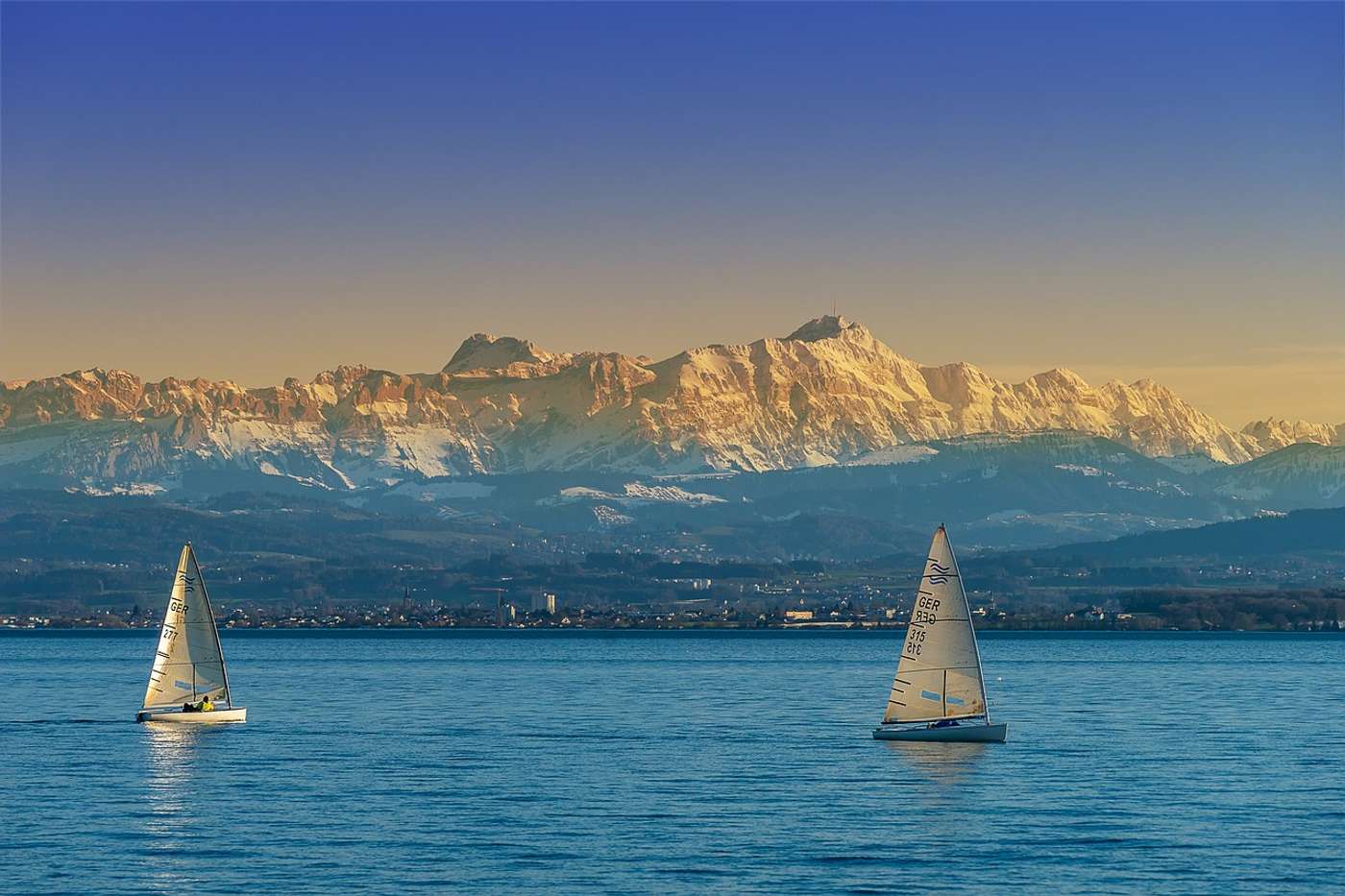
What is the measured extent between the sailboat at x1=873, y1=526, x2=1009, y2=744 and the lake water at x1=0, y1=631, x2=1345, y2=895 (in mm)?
1191

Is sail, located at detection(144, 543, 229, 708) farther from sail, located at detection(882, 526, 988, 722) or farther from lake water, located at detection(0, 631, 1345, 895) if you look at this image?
sail, located at detection(882, 526, 988, 722)

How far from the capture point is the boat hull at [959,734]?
101562mm

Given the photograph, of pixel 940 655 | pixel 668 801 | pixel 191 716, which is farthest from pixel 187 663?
pixel 668 801

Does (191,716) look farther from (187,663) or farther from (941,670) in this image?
(941,670)

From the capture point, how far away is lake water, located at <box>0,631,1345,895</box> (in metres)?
65.8

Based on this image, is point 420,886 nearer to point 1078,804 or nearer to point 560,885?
point 560,885

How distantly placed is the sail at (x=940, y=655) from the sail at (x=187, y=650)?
35969 mm

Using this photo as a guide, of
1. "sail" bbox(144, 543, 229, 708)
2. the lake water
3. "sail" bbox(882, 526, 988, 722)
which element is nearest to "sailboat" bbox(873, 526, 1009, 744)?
"sail" bbox(882, 526, 988, 722)

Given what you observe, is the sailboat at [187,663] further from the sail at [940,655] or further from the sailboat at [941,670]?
the sail at [940,655]

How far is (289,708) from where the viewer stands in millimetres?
137750

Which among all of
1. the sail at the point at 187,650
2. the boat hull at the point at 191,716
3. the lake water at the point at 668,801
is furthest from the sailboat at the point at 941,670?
the boat hull at the point at 191,716

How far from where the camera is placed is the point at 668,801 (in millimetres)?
82688

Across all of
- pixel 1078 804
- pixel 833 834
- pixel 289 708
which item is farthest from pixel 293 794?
pixel 289 708

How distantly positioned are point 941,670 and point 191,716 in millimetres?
40887
